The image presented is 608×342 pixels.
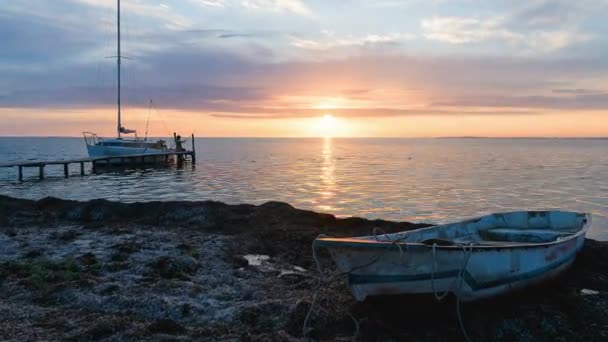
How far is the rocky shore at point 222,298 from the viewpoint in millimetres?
6562

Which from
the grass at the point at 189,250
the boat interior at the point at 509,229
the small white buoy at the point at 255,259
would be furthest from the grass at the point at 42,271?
the boat interior at the point at 509,229

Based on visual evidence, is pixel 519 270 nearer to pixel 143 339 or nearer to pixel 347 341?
pixel 347 341

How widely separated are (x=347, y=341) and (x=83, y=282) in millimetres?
4628

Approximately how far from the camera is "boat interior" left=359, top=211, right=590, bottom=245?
31.3 ft

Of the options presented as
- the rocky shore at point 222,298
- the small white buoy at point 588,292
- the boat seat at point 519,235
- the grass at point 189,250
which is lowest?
the small white buoy at point 588,292

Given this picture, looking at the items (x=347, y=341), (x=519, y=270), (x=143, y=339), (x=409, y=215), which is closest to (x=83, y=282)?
(x=143, y=339)

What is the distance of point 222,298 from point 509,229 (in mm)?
6998

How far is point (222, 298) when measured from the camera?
782 centimetres

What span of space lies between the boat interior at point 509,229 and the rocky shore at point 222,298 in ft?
2.30

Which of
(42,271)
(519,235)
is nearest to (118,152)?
(42,271)

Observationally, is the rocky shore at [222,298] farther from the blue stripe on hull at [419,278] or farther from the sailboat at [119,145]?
the sailboat at [119,145]

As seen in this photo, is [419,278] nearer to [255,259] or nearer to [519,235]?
[255,259]

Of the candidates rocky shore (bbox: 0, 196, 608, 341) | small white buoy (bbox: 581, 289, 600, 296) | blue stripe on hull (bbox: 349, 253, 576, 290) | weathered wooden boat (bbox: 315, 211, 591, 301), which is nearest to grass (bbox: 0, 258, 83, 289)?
rocky shore (bbox: 0, 196, 608, 341)

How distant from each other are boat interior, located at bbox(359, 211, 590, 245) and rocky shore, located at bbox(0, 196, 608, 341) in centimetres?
70
